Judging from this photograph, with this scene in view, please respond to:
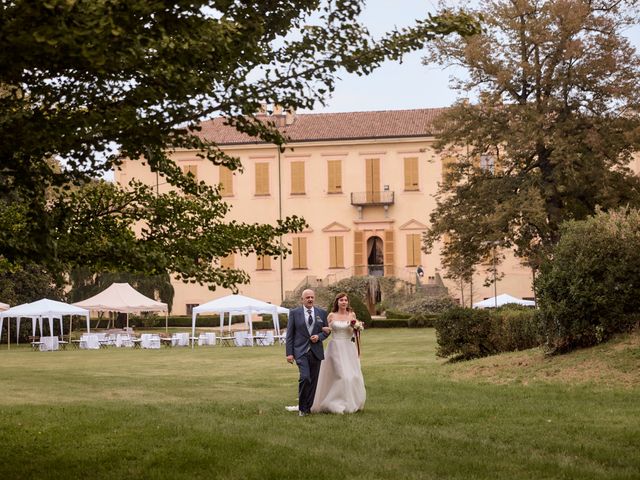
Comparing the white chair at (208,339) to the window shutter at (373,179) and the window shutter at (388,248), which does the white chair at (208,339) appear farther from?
the window shutter at (373,179)

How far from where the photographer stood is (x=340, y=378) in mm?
12086

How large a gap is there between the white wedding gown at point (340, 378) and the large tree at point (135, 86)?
336 centimetres

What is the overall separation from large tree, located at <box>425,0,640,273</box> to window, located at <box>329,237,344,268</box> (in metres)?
27.0

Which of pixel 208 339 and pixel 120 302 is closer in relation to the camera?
pixel 208 339

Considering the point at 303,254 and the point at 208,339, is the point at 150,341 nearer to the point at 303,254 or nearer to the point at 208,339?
the point at 208,339

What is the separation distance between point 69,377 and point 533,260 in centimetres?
1441

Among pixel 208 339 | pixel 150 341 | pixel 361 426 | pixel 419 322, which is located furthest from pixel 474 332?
pixel 419 322

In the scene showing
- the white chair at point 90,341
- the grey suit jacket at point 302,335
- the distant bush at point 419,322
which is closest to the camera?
the grey suit jacket at point 302,335

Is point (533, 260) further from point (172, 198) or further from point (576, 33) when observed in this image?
point (172, 198)

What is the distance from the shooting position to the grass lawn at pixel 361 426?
7.84 meters

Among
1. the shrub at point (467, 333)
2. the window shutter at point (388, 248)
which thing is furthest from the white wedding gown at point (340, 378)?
the window shutter at point (388, 248)

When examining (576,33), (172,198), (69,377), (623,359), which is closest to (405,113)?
→ (576,33)

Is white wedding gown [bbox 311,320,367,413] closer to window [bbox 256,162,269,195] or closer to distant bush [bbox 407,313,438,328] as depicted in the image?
distant bush [bbox 407,313,438,328]

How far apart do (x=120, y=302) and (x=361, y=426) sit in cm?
2850
